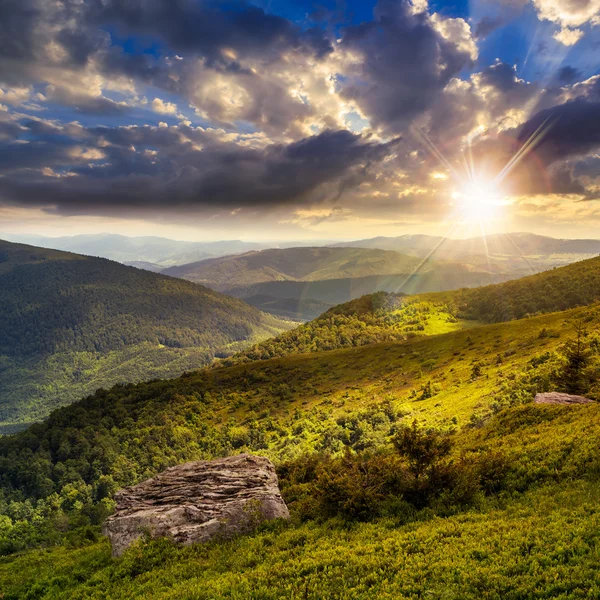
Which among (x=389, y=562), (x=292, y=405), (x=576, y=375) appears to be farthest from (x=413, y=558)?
(x=292, y=405)

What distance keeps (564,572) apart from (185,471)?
956 inches

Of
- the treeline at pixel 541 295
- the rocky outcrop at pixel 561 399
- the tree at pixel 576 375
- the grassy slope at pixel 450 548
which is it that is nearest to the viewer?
the grassy slope at pixel 450 548

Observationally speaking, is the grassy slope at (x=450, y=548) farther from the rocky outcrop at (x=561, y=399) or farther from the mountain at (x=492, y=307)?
the mountain at (x=492, y=307)

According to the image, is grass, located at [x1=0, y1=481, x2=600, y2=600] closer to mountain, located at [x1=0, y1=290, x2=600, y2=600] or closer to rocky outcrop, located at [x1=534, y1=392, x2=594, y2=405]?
mountain, located at [x1=0, y1=290, x2=600, y2=600]

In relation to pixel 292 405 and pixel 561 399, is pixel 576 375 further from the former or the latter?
pixel 292 405

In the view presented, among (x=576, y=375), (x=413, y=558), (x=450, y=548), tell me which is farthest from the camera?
(x=576, y=375)

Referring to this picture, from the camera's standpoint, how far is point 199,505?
21547 millimetres

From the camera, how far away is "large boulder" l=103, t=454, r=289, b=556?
65.2 ft

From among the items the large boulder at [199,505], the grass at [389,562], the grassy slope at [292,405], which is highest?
the grass at [389,562]

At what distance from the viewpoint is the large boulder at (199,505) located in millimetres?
19875

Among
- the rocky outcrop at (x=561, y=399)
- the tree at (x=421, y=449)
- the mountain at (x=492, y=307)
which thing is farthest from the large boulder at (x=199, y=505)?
the mountain at (x=492, y=307)

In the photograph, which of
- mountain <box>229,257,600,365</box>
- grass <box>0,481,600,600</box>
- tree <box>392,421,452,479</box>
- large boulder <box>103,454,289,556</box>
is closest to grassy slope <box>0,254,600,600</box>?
grass <box>0,481,600,600</box>

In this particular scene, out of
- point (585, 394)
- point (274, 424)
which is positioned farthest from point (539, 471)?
point (274, 424)

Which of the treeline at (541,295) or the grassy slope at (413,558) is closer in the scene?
the grassy slope at (413,558)
